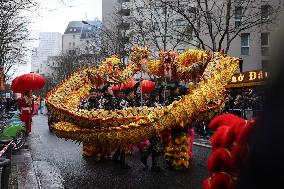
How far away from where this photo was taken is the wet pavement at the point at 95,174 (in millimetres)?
7613

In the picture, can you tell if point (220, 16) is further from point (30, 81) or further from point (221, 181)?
point (221, 181)

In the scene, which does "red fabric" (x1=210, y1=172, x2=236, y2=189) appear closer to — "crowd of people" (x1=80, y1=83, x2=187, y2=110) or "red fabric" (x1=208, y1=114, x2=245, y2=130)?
"red fabric" (x1=208, y1=114, x2=245, y2=130)

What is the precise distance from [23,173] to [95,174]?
4.71 feet

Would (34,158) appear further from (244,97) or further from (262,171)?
(262,171)

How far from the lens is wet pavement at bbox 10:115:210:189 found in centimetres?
761

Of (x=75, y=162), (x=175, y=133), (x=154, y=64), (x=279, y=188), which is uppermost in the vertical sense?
(x=154, y=64)

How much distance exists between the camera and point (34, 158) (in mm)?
10992

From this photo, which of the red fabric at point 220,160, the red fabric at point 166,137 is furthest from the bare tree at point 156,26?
the red fabric at point 220,160

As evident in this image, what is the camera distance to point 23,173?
27.5 feet

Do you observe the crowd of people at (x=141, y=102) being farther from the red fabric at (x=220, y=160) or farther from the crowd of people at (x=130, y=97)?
the red fabric at (x=220, y=160)

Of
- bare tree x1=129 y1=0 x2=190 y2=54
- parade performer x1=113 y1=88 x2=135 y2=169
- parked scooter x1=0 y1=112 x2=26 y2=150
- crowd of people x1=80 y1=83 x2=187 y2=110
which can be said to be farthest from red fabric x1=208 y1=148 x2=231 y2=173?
bare tree x1=129 y1=0 x2=190 y2=54

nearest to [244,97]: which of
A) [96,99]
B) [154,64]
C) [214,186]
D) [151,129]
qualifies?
[96,99]

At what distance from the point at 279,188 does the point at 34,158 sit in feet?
34.9

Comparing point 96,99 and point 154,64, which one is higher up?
point 154,64
